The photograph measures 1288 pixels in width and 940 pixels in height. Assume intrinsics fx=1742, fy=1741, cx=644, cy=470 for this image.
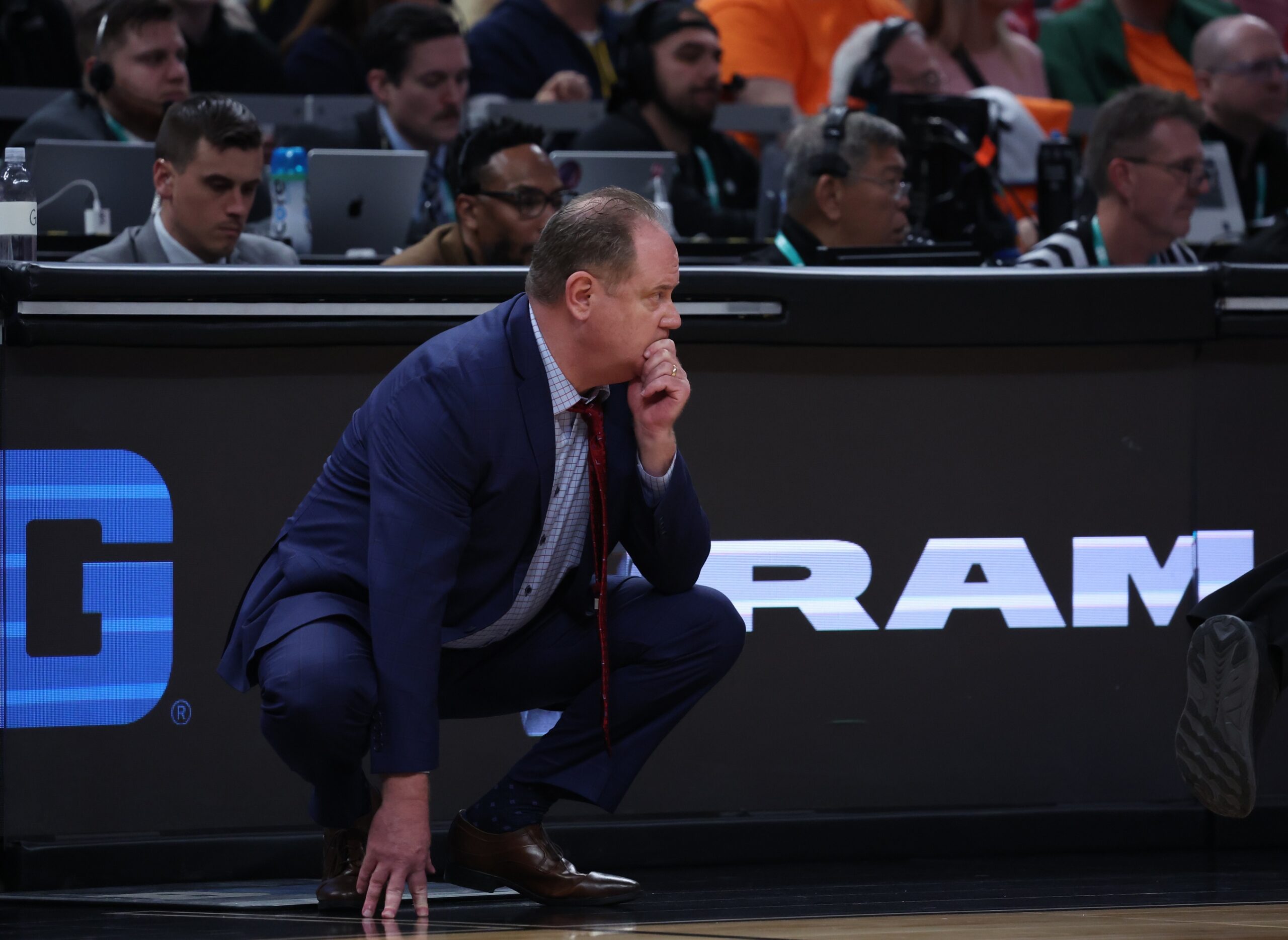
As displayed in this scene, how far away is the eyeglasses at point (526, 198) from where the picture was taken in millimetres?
4730

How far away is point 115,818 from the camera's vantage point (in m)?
3.06

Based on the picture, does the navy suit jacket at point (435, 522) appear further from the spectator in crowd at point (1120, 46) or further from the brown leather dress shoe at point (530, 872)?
the spectator in crowd at point (1120, 46)

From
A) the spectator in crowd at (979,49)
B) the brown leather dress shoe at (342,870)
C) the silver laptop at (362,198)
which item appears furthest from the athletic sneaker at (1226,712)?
the spectator in crowd at (979,49)

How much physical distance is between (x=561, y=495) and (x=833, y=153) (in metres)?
2.67

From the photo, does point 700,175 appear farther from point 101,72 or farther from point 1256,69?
point 1256,69

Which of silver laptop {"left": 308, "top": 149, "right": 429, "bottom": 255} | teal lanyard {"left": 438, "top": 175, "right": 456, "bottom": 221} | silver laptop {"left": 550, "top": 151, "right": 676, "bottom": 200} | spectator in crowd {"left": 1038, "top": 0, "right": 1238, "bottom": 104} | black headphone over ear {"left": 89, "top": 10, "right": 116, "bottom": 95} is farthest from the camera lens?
spectator in crowd {"left": 1038, "top": 0, "right": 1238, "bottom": 104}

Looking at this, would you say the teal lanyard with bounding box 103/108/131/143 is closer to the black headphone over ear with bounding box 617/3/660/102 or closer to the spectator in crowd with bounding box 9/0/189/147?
the spectator in crowd with bounding box 9/0/189/147

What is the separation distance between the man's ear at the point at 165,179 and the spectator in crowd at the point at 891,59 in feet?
9.48

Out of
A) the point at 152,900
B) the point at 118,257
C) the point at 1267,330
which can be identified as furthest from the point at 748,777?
the point at 118,257

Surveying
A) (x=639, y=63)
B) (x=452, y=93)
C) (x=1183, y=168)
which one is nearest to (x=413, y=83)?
(x=452, y=93)

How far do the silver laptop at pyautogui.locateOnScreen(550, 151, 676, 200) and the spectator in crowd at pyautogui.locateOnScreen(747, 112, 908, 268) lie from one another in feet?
1.83

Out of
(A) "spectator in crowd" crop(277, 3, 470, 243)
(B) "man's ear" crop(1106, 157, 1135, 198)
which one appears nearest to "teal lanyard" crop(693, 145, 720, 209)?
(A) "spectator in crowd" crop(277, 3, 470, 243)

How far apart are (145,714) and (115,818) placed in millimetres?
188

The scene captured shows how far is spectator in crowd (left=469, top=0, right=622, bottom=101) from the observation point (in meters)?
7.12
